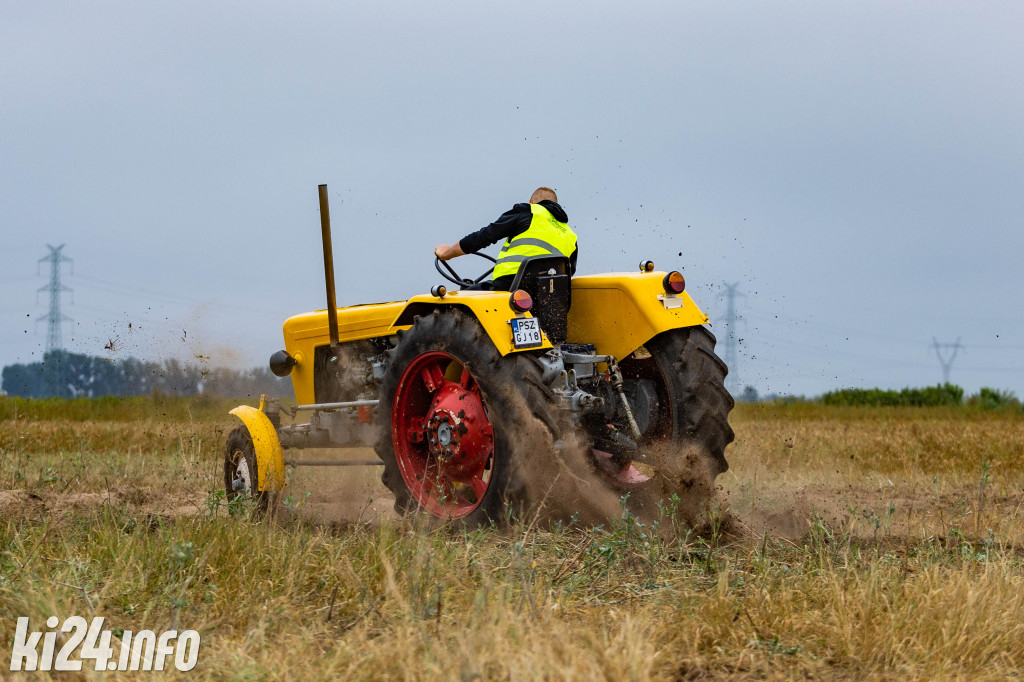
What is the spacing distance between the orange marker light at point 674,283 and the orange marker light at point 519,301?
1.10 meters

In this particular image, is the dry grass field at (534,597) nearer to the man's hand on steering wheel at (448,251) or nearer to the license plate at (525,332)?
the license plate at (525,332)

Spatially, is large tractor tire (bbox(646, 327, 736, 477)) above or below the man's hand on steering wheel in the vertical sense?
below

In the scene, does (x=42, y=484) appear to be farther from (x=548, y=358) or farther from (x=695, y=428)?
(x=695, y=428)

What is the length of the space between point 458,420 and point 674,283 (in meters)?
1.66

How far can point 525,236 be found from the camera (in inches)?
230

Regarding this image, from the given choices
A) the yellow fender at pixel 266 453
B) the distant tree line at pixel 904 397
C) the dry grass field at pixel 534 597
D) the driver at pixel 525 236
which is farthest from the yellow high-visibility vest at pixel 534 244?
the distant tree line at pixel 904 397

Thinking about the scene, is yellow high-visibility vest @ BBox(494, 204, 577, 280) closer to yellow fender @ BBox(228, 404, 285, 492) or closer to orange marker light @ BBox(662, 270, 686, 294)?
orange marker light @ BBox(662, 270, 686, 294)

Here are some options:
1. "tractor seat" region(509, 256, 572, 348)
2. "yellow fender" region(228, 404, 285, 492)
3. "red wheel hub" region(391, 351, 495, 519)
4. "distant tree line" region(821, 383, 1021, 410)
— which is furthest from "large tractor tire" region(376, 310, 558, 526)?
"distant tree line" region(821, 383, 1021, 410)

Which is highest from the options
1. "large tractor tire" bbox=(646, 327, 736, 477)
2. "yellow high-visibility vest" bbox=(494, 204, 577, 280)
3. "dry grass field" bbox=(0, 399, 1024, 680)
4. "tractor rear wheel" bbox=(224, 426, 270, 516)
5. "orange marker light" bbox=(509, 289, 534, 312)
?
"yellow high-visibility vest" bbox=(494, 204, 577, 280)

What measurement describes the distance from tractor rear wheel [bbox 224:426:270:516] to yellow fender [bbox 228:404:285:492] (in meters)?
0.06

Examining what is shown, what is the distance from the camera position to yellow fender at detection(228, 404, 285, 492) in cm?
635

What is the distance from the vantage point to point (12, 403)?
18.4 metres

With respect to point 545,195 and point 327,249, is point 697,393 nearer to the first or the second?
point 545,195

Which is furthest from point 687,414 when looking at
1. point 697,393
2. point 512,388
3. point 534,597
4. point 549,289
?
point 534,597
